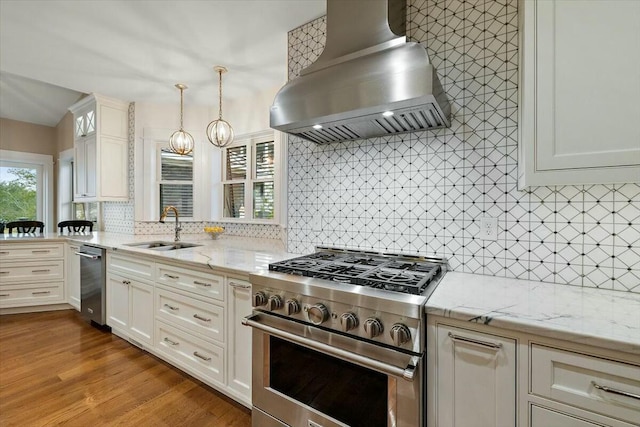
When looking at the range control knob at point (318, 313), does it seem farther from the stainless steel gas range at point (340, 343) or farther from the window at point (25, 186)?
the window at point (25, 186)

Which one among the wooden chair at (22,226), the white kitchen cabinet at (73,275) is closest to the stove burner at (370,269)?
the white kitchen cabinet at (73,275)

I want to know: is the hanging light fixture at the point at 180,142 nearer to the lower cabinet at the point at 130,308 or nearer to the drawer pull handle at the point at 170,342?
the lower cabinet at the point at 130,308

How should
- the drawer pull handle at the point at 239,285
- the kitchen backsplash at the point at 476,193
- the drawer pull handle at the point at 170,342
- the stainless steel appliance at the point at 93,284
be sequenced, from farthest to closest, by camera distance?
the stainless steel appliance at the point at 93,284 < the drawer pull handle at the point at 170,342 < the drawer pull handle at the point at 239,285 < the kitchen backsplash at the point at 476,193

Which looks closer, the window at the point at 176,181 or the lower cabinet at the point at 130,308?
the lower cabinet at the point at 130,308

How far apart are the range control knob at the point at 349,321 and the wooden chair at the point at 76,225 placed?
14.5 feet

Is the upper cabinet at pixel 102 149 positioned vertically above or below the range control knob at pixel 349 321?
above

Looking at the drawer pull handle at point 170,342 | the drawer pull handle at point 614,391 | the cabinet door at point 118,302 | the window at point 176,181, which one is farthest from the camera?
the window at point 176,181

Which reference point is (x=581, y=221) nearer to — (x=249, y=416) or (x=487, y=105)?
(x=487, y=105)

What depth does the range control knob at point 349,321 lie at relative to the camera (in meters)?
1.26

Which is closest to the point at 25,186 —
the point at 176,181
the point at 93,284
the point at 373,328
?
the point at 176,181

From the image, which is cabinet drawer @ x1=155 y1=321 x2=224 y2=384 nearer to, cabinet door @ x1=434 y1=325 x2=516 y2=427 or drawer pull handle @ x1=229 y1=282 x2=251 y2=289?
drawer pull handle @ x1=229 y1=282 x2=251 y2=289

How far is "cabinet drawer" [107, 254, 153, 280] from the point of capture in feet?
8.05

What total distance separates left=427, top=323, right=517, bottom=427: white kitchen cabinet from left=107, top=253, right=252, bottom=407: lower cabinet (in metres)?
1.07

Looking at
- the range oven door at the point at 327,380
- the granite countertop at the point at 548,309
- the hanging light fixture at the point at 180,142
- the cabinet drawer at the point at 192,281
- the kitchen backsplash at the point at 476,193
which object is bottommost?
the range oven door at the point at 327,380
